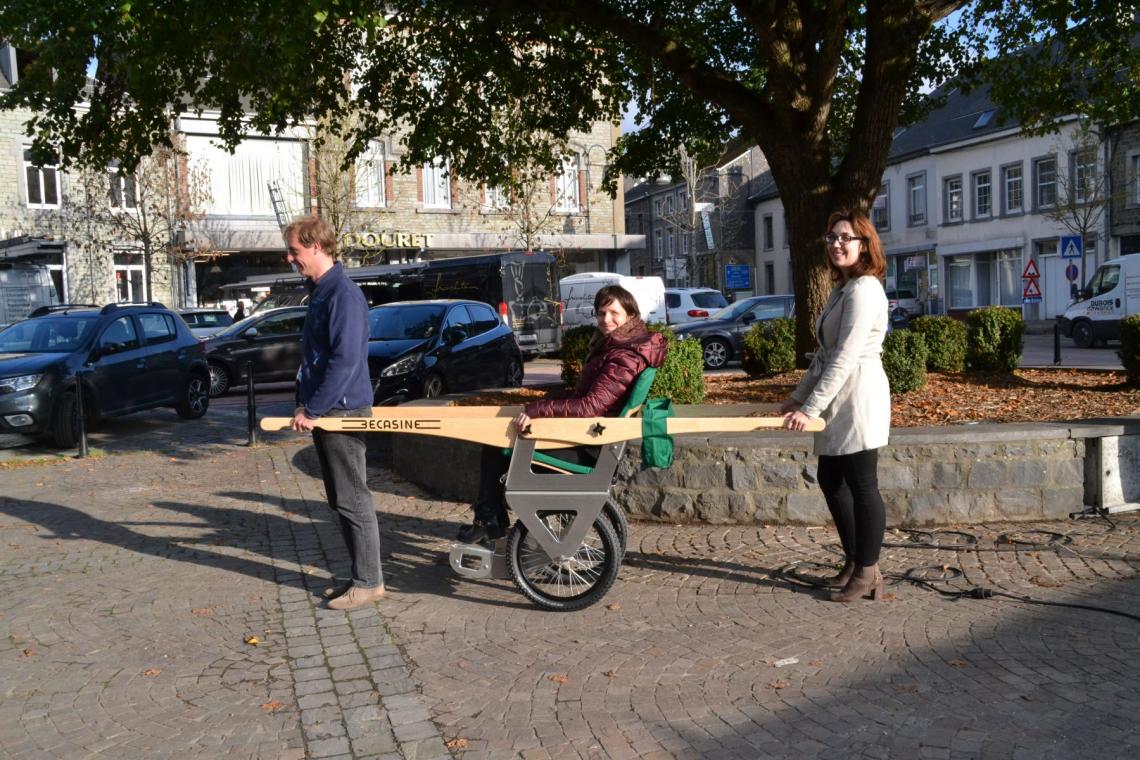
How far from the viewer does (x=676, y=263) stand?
6300 cm

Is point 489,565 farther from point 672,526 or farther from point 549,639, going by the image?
point 672,526

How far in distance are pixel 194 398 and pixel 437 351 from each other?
3613 mm

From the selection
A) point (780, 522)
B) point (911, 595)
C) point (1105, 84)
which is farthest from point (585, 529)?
point (1105, 84)

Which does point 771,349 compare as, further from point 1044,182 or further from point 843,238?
point 1044,182

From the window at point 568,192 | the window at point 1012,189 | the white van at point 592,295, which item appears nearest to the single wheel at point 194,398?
the white van at point 592,295

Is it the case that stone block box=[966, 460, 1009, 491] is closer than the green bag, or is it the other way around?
the green bag

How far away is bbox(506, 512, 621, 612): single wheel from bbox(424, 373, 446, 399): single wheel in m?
8.93

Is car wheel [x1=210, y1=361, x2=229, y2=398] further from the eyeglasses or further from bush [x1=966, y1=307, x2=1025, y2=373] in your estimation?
the eyeglasses

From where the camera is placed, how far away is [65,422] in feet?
39.0

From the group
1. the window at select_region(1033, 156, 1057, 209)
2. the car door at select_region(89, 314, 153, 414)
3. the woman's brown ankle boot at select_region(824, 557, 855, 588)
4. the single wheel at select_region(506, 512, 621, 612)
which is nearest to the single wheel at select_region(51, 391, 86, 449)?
the car door at select_region(89, 314, 153, 414)

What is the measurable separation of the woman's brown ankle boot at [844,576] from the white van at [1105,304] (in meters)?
22.9

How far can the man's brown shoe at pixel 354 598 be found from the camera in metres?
5.47

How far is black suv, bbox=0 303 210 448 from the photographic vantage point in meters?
11.7

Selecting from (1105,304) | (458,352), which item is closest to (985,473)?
(458,352)
